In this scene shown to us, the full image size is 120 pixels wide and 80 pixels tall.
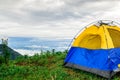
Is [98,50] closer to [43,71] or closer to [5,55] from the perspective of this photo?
[43,71]

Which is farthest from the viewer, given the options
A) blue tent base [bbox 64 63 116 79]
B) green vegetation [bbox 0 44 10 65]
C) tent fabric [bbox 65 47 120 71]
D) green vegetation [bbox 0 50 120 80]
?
green vegetation [bbox 0 44 10 65]

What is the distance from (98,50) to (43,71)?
110 inches

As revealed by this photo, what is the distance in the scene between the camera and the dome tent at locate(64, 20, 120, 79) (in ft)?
49.5

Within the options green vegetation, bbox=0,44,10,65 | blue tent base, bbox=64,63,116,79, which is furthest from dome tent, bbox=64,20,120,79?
green vegetation, bbox=0,44,10,65

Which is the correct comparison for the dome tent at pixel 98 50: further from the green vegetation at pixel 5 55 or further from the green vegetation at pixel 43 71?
the green vegetation at pixel 5 55

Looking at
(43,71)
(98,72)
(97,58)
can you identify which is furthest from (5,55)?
(98,72)

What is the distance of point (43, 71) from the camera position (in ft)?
54.2

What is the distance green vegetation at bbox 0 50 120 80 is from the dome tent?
1.10 ft

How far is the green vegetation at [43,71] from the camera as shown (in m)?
15.5

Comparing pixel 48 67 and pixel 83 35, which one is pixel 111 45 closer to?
pixel 83 35

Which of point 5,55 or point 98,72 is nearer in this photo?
point 98,72

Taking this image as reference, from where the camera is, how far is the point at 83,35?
663 inches

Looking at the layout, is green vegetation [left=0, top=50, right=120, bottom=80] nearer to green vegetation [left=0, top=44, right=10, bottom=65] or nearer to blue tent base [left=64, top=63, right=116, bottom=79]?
blue tent base [left=64, top=63, right=116, bottom=79]

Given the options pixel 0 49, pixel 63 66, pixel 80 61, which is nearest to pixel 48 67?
pixel 63 66
